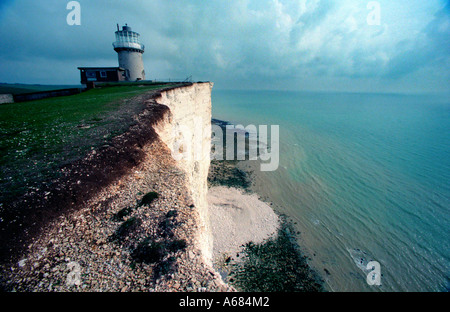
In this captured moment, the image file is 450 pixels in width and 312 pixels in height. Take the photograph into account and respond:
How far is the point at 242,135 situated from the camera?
53500 millimetres

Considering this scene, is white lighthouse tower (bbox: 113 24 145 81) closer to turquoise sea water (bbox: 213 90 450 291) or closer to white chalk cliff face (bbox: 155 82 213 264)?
white chalk cliff face (bbox: 155 82 213 264)

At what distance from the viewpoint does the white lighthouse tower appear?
3775 centimetres

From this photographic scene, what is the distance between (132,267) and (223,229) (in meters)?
14.7

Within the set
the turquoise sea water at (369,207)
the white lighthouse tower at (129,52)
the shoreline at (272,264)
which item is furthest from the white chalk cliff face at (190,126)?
the white lighthouse tower at (129,52)

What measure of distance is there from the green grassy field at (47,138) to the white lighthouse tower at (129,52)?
3201 centimetres

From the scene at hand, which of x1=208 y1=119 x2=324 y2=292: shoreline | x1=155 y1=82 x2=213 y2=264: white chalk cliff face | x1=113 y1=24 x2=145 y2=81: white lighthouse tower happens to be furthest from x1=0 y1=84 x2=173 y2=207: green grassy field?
x1=113 y1=24 x2=145 y2=81: white lighthouse tower

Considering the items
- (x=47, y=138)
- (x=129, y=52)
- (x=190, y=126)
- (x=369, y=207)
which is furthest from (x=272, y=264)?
(x=129, y=52)

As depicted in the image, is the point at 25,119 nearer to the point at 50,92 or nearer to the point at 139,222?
the point at 139,222

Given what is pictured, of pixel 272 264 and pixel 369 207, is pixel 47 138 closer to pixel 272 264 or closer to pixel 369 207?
pixel 272 264

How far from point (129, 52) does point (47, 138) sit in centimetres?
3963

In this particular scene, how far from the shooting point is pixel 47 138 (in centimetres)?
820

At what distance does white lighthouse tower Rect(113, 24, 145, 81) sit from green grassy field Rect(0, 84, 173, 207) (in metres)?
32.0

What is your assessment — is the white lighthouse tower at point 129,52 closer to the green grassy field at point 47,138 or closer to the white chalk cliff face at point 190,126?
the white chalk cliff face at point 190,126

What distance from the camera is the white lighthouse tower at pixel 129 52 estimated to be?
37750mm
